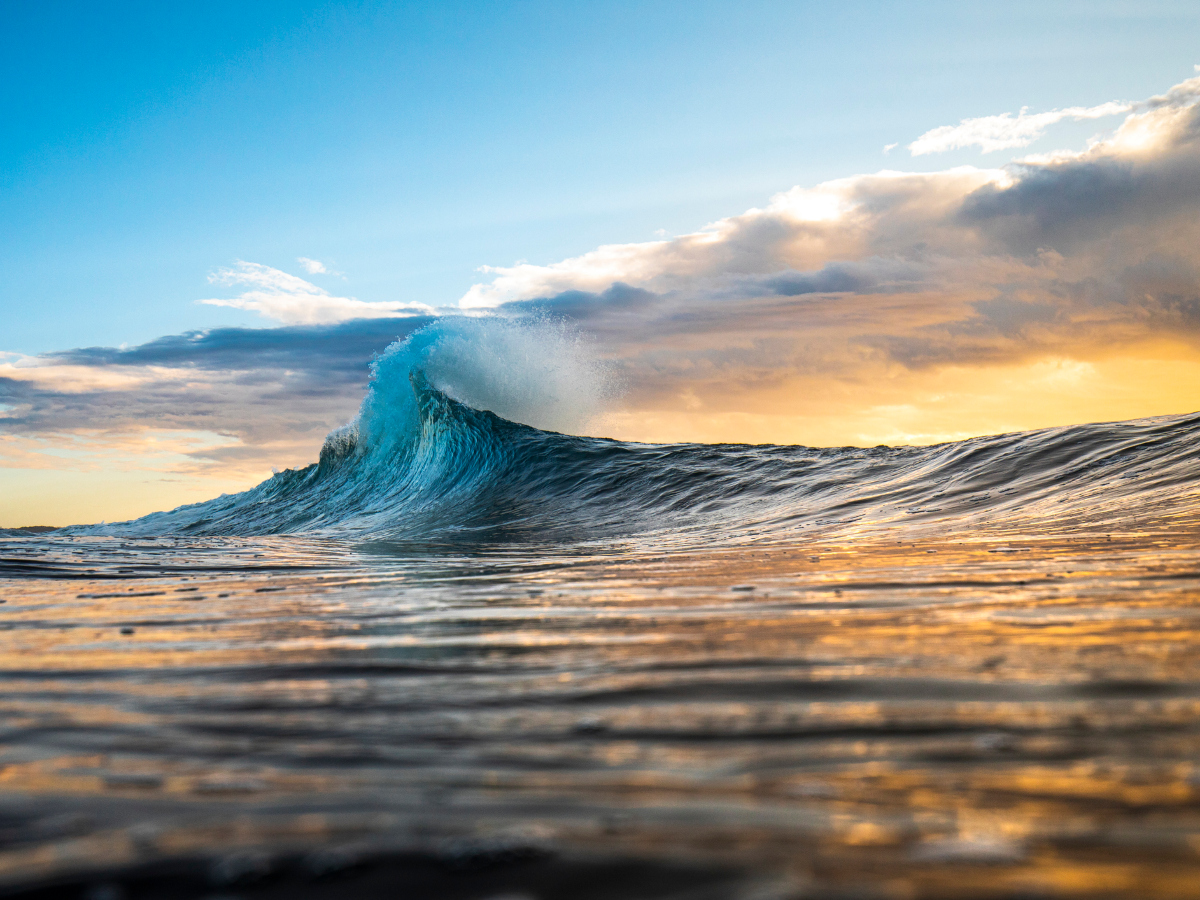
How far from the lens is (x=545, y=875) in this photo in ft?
2.99

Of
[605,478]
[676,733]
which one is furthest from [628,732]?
[605,478]

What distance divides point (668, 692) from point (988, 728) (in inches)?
22.9

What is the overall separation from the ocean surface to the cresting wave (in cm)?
260

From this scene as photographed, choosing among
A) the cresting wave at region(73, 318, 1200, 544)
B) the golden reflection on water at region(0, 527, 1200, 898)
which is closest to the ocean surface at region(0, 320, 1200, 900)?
the golden reflection on water at region(0, 527, 1200, 898)

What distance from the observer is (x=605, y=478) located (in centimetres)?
1379

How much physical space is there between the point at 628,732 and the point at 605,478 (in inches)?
488

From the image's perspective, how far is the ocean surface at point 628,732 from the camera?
920 mm

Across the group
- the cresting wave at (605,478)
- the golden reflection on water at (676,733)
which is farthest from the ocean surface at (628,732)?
the cresting wave at (605,478)

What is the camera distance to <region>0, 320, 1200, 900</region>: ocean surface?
36.2 inches

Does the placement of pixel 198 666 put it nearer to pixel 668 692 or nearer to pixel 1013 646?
pixel 668 692

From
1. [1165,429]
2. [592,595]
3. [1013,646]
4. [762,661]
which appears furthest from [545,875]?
[1165,429]

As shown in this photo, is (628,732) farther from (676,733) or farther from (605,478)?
(605,478)

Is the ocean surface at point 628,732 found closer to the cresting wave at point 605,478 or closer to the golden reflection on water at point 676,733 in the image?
the golden reflection on water at point 676,733

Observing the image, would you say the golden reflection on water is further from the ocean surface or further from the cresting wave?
the cresting wave
